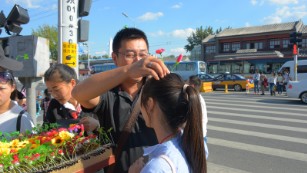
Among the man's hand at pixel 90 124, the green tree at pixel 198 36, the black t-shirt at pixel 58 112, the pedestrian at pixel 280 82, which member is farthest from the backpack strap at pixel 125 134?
the green tree at pixel 198 36

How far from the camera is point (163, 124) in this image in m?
1.48

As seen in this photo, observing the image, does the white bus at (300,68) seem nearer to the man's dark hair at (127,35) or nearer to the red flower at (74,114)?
the red flower at (74,114)

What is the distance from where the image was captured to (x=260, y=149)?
593cm

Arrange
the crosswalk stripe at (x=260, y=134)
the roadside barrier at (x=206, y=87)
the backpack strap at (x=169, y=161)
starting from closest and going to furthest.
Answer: the backpack strap at (x=169, y=161), the crosswalk stripe at (x=260, y=134), the roadside barrier at (x=206, y=87)

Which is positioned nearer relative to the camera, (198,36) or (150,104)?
(150,104)

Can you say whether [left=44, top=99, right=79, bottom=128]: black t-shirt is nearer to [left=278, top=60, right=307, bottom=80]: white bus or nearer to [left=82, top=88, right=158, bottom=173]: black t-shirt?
[left=82, top=88, right=158, bottom=173]: black t-shirt

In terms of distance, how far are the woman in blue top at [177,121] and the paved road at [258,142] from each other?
3.59m

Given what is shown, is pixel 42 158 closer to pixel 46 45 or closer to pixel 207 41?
pixel 46 45

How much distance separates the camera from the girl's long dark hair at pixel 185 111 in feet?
4.62

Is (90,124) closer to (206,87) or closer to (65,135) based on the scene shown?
(65,135)

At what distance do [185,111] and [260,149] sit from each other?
5.08 metres

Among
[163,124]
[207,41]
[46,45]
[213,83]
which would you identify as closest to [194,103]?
[163,124]

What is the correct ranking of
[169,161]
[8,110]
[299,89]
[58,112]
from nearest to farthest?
[169,161] < [8,110] < [58,112] < [299,89]

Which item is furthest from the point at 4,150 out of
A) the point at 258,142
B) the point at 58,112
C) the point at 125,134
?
the point at 258,142
